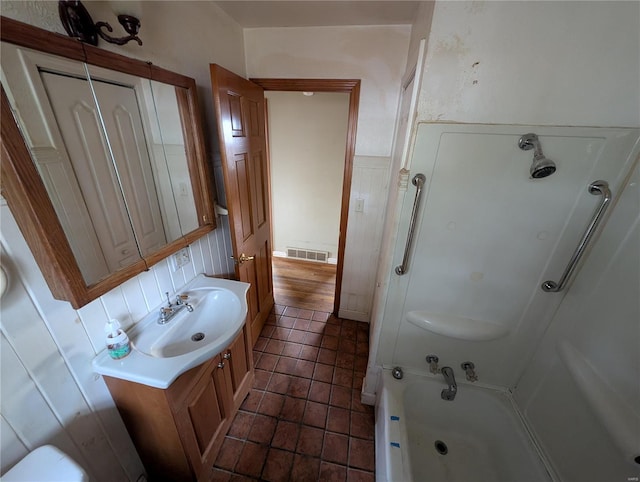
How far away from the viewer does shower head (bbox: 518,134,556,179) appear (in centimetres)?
84

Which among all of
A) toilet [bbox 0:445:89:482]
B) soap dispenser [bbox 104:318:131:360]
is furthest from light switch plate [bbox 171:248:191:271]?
toilet [bbox 0:445:89:482]

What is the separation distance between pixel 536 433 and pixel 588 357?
1.63ft

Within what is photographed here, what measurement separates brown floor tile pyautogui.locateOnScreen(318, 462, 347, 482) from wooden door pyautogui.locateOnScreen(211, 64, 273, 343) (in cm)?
103

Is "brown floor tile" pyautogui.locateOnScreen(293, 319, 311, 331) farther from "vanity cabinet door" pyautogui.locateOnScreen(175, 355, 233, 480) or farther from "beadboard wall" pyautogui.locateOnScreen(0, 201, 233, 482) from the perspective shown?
"beadboard wall" pyautogui.locateOnScreen(0, 201, 233, 482)

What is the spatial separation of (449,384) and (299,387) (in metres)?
0.98

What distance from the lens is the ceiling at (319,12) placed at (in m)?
1.31

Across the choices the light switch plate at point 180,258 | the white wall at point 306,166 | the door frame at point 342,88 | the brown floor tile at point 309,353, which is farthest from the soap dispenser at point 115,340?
the white wall at point 306,166

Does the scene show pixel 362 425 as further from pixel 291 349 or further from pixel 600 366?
pixel 600 366

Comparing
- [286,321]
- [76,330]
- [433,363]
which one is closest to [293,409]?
[286,321]

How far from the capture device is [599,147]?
918mm

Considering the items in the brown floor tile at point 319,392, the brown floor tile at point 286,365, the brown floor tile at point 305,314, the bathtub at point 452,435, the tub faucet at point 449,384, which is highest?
the tub faucet at point 449,384

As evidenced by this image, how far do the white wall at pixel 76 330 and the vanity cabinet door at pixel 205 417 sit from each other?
288 millimetres

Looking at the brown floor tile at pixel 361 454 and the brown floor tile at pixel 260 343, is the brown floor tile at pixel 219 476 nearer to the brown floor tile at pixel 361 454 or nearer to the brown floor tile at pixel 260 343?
the brown floor tile at pixel 361 454

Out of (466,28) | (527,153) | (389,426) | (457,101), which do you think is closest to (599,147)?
(527,153)
